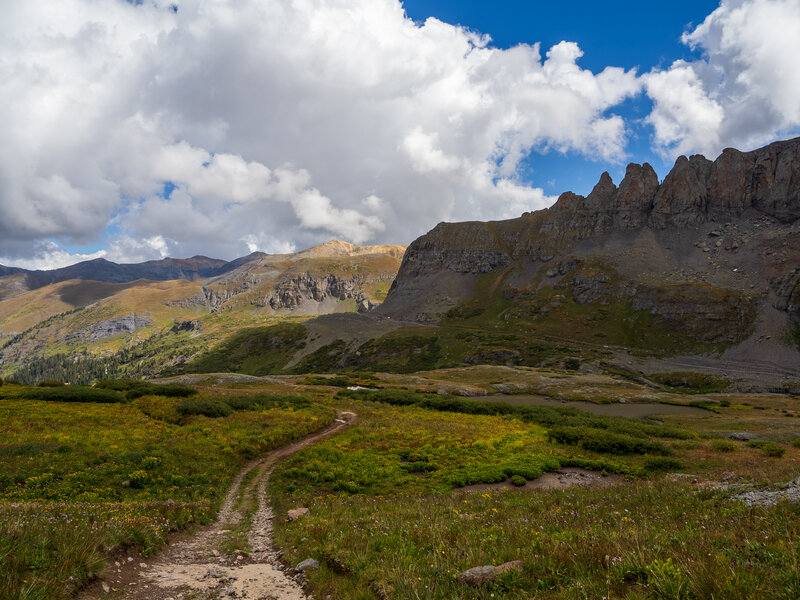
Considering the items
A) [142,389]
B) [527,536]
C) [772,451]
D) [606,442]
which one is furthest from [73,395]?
[772,451]

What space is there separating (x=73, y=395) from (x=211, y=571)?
50.1 meters

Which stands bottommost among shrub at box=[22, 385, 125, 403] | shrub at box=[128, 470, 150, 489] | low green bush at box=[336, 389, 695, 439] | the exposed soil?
low green bush at box=[336, 389, 695, 439]

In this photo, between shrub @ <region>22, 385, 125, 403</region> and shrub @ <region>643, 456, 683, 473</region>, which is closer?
shrub @ <region>643, 456, 683, 473</region>

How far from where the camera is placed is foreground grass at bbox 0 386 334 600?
799 centimetres

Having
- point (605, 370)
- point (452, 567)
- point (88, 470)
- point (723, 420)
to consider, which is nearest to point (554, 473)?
point (452, 567)

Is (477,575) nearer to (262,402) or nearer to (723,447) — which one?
(723,447)

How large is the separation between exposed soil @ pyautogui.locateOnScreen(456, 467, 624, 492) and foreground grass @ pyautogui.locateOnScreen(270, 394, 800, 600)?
735 mm

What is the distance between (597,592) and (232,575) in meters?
9.37

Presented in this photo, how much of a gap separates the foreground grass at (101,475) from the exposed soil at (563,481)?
14.5 m

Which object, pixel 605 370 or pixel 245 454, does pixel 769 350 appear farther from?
pixel 245 454

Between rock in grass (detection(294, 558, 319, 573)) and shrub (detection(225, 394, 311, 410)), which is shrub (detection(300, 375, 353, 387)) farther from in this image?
rock in grass (detection(294, 558, 319, 573))

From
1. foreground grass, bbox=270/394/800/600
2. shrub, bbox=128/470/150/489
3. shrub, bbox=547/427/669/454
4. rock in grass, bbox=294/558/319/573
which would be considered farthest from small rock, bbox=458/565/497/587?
shrub, bbox=547/427/669/454

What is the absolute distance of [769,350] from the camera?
153625 millimetres

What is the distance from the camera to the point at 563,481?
23.7 meters
